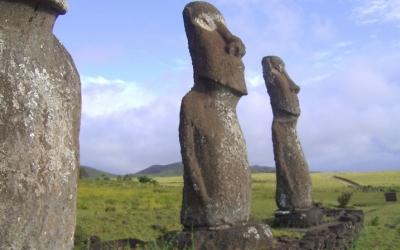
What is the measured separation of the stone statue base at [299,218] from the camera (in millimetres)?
11797

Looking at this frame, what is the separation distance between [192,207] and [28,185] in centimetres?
558

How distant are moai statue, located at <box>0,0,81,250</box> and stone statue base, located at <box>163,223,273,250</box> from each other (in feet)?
15.9

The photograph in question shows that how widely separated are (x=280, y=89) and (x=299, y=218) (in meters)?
3.29

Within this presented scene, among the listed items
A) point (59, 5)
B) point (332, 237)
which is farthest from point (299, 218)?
point (59, 5)

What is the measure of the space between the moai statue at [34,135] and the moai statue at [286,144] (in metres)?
10.4

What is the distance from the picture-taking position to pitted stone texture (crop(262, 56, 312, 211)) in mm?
12453

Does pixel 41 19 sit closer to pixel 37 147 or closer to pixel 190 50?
pixel 37 147

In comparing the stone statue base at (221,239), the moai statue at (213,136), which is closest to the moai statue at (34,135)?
the stone statue base at (221,239)

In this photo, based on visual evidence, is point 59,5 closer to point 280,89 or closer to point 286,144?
point 286,144

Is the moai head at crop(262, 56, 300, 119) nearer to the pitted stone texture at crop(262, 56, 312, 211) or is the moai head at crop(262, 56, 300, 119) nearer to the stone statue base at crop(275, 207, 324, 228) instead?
the pitted stone texture at crop(262, 56, 312, 211)

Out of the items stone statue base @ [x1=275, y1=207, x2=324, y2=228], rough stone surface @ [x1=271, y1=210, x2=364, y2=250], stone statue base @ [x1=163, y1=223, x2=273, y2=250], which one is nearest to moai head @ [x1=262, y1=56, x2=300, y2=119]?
stone statue base @ [x1=275, y1=207, x2=324, y2=228]

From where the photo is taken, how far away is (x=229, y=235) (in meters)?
7.03

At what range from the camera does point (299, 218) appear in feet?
38.8

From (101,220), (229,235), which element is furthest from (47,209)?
(101,220)
